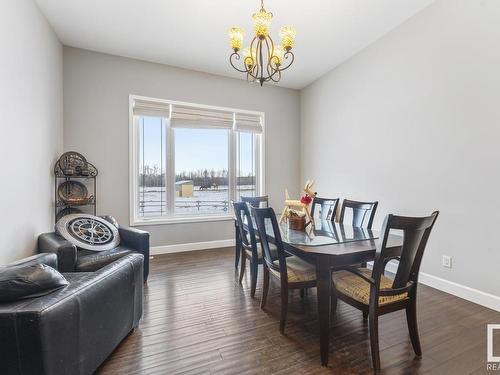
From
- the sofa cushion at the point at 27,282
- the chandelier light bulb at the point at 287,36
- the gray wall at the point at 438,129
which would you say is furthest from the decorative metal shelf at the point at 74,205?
the gray wall at the point at 438,129

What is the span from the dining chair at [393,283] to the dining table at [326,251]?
126 mm

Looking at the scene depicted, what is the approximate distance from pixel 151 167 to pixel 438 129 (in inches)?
156

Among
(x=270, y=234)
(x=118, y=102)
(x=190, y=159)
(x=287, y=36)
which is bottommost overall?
(x=270, y=234)

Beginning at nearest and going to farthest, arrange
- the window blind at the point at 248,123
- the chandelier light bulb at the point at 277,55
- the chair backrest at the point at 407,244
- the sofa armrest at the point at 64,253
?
the chair backrest at the point at 407,244 < the sofa armrest at the point at 64,253 < the chandelier light bulb at the point at 277,55 < the window blind at the point at 248,123

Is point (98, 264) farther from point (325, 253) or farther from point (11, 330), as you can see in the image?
point (325, 253)

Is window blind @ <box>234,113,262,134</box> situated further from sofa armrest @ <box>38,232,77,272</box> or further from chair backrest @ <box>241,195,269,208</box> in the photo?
sofa armrest @ <box>38,232,77,272</box>

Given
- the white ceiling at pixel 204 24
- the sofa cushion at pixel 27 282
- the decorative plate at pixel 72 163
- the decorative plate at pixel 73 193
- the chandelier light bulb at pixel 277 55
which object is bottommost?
the sofa cushion at pixel 27 282

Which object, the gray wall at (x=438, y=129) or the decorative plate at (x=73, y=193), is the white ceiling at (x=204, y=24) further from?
the decorative plate at (x=73, y=193)

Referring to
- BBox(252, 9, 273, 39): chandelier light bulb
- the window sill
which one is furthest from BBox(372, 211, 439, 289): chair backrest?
the window sill

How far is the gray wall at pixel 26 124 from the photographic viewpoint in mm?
2086

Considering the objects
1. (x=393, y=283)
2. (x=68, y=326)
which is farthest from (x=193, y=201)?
(x=393, y=283)

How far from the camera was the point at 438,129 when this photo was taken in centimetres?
281

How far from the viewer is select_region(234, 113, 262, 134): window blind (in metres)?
4.70

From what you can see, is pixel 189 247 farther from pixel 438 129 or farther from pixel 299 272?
pixel 438 129
